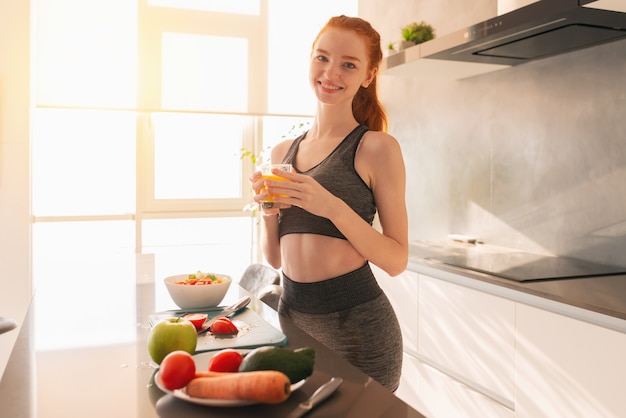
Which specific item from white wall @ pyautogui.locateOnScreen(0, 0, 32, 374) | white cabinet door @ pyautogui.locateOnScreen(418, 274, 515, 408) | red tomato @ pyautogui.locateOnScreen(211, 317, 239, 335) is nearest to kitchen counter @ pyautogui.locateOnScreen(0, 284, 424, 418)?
red tomato @ pyautogui.locateOnScreen(211, 317, 239, 335)

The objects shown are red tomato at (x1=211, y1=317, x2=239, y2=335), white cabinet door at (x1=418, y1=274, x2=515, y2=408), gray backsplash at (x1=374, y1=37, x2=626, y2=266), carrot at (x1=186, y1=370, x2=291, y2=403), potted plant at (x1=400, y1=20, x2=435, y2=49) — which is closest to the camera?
carrot at (x1=186, y1=370, x2=291, y2=403)

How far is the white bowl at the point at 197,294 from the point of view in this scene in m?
1.43

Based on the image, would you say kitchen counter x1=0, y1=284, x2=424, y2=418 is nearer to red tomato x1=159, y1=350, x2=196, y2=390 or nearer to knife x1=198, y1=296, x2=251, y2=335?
red tomato x1=159, y1=350, x2=196, y2=390

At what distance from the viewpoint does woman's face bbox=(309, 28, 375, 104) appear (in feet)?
4.92

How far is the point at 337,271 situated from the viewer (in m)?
1.48

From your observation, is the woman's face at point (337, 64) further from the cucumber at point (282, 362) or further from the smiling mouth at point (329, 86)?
the cucumber at point (282, 362)

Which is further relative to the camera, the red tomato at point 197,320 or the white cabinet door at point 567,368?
the white cabinet door at point 567,368

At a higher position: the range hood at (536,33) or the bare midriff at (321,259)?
the range hood at (536,33)

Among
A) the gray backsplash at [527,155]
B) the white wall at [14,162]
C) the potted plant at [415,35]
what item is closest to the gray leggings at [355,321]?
the gray backsplash at [527,155]

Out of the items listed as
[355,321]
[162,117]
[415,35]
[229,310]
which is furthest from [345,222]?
[162,117]

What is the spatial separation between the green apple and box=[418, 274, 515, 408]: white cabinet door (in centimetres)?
134

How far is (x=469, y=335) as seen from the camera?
2.24 m

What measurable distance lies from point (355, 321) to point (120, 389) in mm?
625

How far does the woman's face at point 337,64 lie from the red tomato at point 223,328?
0.63 m
